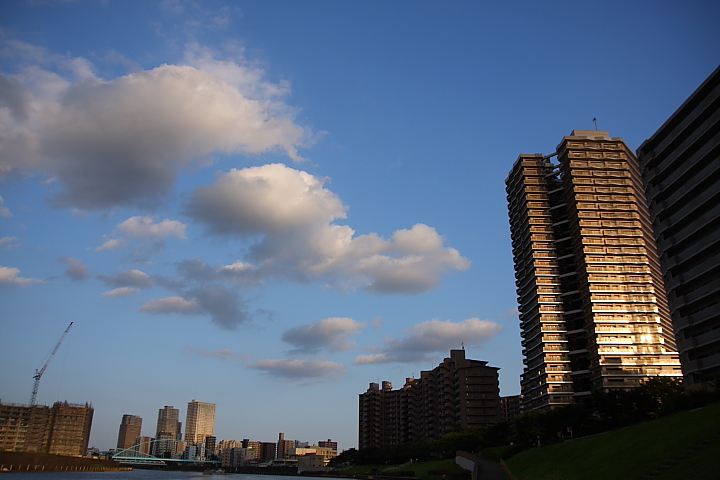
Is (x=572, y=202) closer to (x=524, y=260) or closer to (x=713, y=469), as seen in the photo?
(x=524, y=260)

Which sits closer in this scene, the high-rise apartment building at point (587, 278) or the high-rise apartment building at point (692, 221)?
the high-rise apartment building at point (692, 221)

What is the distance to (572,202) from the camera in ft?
478

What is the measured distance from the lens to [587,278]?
138000 millimetres

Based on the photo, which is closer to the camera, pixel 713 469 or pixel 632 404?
pixel 713 469

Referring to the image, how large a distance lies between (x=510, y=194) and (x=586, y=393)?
6244 centimetres

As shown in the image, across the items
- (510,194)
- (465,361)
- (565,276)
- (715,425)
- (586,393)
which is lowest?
(715,425)

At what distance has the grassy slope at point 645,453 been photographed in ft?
A: 130

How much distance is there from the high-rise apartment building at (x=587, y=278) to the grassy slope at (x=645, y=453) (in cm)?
6844

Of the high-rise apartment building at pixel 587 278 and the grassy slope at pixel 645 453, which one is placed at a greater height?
the high-rise apartment building at pixel 587 278

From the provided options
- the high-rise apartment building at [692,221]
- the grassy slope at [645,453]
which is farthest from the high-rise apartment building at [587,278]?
the grassy slope at [645,453]

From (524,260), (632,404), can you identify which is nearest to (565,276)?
(524,260)

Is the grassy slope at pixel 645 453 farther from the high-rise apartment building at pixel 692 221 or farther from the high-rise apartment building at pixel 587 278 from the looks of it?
the high-rise apartment building at pixel 587 278

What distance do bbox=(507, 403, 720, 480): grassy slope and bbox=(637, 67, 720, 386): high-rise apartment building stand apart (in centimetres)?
2232

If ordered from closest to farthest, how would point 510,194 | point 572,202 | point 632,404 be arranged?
point 632,404 < point 572,202 < point 510,194
